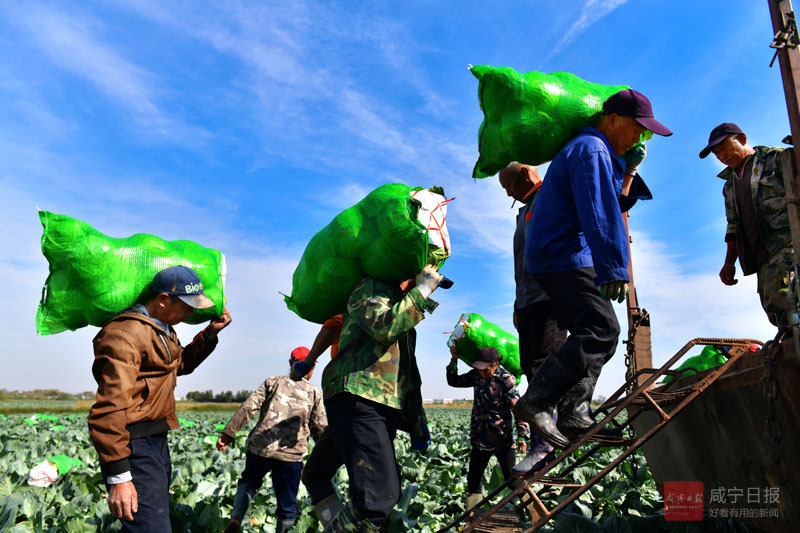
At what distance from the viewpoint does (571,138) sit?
2.94m

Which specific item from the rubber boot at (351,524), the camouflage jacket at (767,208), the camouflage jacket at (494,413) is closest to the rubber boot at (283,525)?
the camouflage jacket at (494,413)

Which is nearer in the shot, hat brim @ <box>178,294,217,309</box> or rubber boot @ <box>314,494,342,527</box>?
hat brim @ <box>178,294,217,309</box>

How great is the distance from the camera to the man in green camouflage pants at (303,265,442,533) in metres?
2.48

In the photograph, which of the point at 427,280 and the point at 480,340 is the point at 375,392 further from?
the point at 480,340

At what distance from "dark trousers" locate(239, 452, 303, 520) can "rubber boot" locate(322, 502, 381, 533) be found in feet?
7.09

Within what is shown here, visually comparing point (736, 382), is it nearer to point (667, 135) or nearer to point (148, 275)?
point (667, 135)

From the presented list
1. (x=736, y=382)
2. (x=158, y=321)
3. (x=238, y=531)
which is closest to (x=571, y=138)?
(x=736, y=382)

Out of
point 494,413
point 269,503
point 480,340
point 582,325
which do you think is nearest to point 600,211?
point 582,325

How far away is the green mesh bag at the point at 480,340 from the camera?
5910mm

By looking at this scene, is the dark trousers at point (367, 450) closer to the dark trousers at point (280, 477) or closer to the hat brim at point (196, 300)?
the hat brim at point (196, 300)

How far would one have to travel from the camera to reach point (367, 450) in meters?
2.52

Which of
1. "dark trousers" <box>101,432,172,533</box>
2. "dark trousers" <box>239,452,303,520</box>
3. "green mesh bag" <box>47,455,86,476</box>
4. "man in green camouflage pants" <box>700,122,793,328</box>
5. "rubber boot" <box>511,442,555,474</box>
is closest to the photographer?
"dark trousers" <box>101,432,172,533</box>

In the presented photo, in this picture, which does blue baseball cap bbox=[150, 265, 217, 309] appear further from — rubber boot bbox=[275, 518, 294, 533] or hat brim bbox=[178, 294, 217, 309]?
rubber boot bbox=[275, 518, 294, 533]

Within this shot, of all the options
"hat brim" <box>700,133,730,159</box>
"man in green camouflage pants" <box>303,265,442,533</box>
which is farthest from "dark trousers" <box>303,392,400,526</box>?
"hat brim" <box>700,133,730,159</box>
